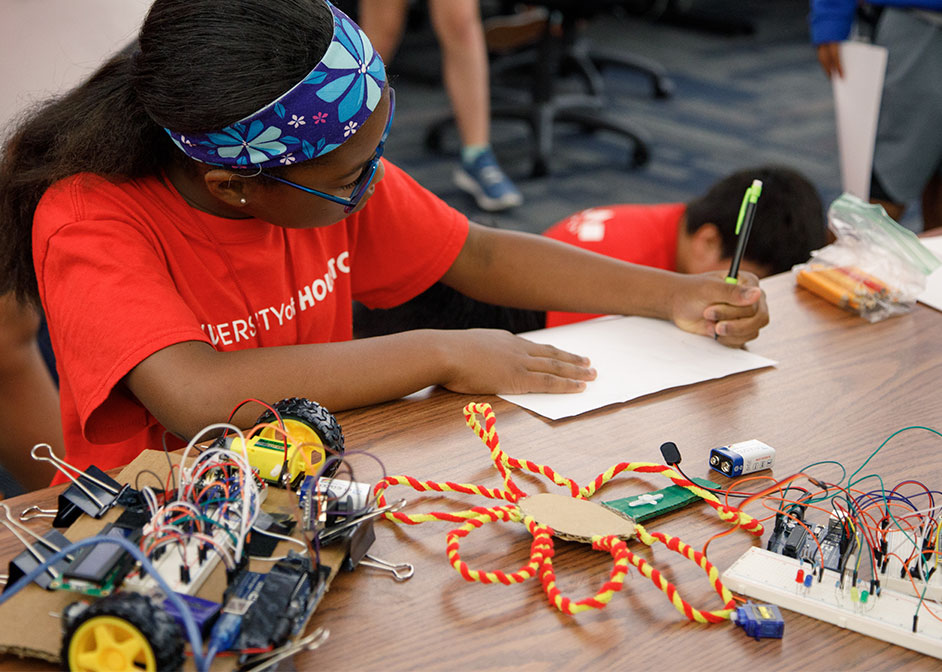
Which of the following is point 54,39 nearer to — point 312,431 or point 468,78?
point 312,431

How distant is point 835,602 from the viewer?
2.19 ft

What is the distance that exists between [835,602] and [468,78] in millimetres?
2644

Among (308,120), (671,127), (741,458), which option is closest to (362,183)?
(308,120)

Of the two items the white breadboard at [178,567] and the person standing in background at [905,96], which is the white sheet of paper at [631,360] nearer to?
the white breadboard at [178,567]

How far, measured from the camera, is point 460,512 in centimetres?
76

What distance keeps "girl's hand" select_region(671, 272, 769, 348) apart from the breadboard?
1.38 ft

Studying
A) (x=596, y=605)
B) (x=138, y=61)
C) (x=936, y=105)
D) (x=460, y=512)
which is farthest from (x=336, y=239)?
(x=936, y=105)

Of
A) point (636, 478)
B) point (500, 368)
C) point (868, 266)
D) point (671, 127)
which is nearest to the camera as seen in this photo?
point (636, 478)

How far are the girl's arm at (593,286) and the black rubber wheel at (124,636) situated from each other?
0.74 meters

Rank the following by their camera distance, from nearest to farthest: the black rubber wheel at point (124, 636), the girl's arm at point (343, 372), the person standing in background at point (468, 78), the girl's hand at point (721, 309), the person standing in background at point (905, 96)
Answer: the black rubber wheel at point (124, 636) < the girl's arm at point (343, 372) < the girl's hand at point (721, 309) < the person standing in background at point (905, 96) < the person standing in background at point (468, 78)

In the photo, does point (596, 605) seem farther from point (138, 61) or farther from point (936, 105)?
point (936, 105)

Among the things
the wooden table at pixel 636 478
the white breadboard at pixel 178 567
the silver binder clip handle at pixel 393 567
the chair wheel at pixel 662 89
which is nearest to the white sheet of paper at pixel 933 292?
the wooden table at pixel 636 478

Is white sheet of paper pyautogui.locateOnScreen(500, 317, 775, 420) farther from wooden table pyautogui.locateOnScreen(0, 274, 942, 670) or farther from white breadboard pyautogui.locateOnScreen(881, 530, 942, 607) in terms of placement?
white breadboard pyautogui.locateOnScreen(881, 530, 942, 607)

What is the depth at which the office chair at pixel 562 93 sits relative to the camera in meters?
3.48
